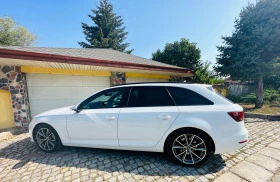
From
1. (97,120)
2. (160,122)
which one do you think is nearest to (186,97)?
(160,122)

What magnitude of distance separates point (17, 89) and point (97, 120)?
14.3 ft

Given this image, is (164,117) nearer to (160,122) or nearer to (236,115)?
(160,122)

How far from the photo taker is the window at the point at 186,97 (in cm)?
267

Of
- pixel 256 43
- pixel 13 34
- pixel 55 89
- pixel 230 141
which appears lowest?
pixel 230 141

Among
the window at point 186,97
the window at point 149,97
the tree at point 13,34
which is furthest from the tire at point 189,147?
the tree at point 13,34

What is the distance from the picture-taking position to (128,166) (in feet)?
9.06

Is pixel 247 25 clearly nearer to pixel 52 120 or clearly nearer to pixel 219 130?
pixel 219 130

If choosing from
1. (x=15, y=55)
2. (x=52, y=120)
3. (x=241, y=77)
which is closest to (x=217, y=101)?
(x=52, y=120)

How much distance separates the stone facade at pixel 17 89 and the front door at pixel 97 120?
353 centimetres

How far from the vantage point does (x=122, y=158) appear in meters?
3.05

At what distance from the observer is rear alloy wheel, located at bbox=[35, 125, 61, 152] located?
336cm

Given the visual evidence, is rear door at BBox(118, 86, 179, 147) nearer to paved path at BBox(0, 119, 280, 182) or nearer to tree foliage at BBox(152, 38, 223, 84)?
paved path at BBox(0, 119, 280, 182)

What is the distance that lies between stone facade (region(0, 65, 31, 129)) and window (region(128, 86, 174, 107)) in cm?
476

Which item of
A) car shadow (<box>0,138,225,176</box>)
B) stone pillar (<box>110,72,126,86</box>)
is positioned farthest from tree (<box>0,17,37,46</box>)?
car shadow (<box>0,138,225,176</box>)
